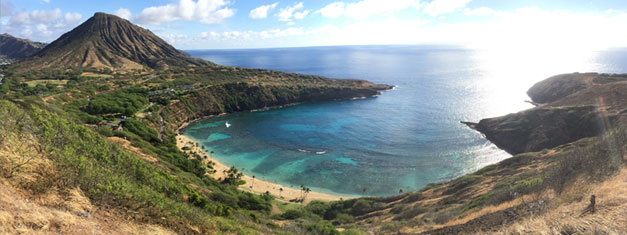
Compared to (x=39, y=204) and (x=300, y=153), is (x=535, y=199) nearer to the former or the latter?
(x=39, y=204)

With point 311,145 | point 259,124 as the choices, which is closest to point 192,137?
point 259,124

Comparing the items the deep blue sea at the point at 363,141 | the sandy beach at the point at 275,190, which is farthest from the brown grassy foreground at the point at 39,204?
the deep blue sea at the point at 363,141

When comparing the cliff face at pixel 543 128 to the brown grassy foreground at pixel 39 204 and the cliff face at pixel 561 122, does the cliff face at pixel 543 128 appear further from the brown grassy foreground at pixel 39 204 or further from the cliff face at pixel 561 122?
the brown grassy foreground at pixel 39 204

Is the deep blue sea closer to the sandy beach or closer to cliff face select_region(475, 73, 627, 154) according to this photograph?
the sandy beach

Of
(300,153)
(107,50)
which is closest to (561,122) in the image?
(300,153)

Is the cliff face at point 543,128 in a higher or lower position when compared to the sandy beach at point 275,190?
higher

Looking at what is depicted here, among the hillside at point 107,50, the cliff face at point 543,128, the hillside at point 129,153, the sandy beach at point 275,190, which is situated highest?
the hillside at point 107,50
